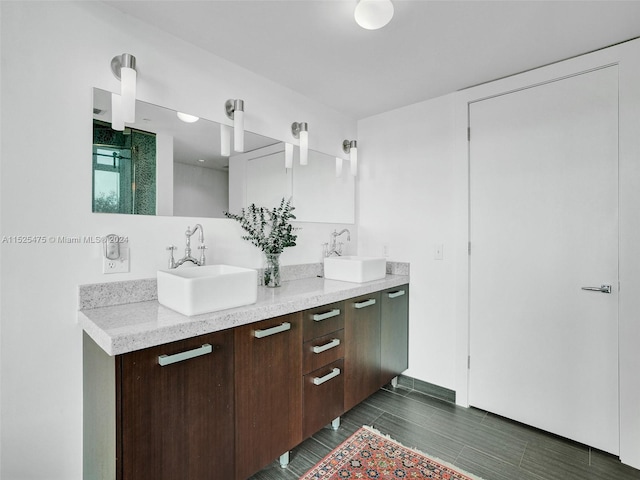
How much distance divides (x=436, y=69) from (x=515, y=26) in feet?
1.61

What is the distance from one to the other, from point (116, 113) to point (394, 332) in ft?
7.14

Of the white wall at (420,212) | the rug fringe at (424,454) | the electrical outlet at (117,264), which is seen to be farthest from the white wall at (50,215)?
the white wall at (420,212)

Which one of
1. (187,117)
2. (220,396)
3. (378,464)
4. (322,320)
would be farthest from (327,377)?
(187,117)

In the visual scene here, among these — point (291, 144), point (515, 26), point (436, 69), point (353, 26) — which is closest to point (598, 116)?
point (515, 26)

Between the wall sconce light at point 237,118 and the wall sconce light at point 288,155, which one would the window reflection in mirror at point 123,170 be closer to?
the wall sconce light at point 237,118

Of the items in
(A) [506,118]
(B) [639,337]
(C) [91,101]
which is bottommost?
(B) [639,337]

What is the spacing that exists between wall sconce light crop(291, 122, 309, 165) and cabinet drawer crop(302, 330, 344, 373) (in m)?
1.22

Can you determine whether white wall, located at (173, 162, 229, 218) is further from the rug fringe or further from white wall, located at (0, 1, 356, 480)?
the rug fringe

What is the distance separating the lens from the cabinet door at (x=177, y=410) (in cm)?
110

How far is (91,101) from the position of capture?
1445mm

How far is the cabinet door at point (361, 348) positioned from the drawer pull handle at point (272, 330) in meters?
0.51

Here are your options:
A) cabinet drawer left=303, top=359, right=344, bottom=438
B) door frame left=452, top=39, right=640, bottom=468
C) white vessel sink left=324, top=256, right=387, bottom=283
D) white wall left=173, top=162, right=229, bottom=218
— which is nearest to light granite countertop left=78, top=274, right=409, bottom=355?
white vessel sink left=324, top=256, right=387, bottom=283

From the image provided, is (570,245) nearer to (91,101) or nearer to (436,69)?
(436,69)

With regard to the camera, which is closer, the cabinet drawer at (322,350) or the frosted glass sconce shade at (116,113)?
the frosted glass sconce shade at (116,113)
